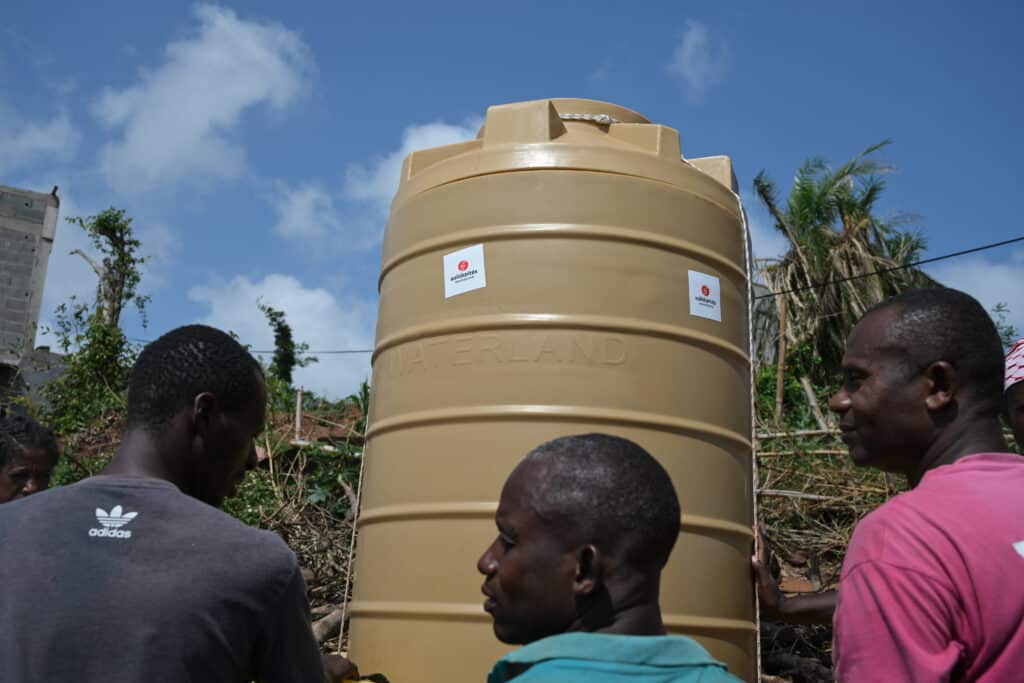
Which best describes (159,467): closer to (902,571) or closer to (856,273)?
(902,571)

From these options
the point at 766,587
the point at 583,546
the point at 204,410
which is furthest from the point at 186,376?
the point at 766,587

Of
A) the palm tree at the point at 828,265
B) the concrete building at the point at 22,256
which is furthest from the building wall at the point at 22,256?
the palm tree at the point at 828,265

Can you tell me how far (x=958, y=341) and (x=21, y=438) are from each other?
131 inches

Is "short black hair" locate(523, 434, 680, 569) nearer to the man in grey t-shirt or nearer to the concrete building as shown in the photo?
the man in grey t-shirt

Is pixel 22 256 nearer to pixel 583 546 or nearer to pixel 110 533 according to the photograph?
pixel 110 533

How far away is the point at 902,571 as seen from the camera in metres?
1.48

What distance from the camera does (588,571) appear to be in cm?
139

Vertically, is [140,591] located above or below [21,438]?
below

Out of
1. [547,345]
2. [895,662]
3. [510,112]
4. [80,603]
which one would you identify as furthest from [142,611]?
[510,112]

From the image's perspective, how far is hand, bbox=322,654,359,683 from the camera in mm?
2794

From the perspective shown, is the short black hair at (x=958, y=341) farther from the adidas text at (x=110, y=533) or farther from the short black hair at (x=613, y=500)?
the adidas text at (x=110, y=533)

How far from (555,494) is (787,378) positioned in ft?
44.9

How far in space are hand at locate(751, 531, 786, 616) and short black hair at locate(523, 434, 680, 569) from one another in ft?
5.97

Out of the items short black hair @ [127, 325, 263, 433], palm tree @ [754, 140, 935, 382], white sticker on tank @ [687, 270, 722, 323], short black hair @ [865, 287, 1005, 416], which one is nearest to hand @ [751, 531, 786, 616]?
white sticker on tank @ [687, 270, 722, 323]
